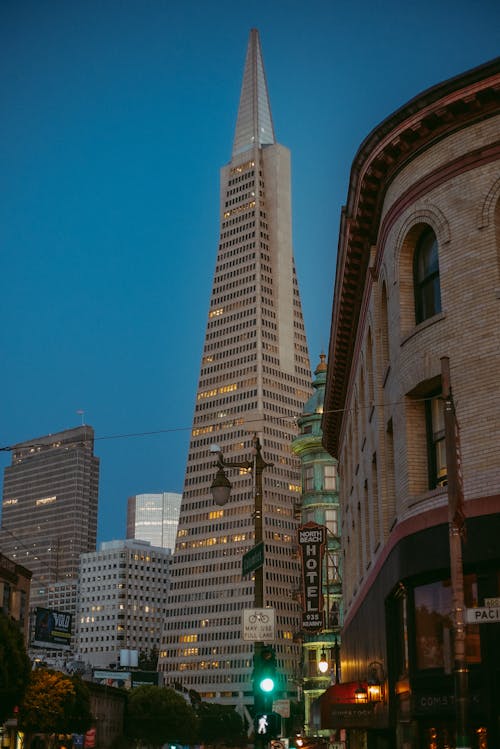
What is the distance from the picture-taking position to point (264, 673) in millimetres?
21500

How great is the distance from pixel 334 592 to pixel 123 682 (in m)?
87.4

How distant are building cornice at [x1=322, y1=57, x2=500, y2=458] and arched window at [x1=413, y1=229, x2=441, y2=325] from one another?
1.94m

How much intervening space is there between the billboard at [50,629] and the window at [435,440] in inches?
3784

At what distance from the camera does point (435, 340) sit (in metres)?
22.2

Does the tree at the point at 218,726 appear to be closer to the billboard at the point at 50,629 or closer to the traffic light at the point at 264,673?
the billboard at the point at 50,629

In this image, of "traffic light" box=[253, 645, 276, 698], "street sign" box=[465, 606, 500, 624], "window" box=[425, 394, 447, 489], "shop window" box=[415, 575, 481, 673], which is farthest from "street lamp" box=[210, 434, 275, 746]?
"street sign" box=[465, 606, 500, 624]

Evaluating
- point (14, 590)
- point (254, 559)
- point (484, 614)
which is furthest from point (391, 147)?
point (14, 590)

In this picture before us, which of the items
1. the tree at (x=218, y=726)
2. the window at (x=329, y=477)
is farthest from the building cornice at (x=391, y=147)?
the tree at (x=218, y=726)

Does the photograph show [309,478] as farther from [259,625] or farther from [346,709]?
[259,625]

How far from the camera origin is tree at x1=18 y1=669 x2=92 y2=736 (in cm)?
6719

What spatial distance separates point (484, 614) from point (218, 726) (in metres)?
150

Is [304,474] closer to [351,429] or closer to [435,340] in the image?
[351,429]

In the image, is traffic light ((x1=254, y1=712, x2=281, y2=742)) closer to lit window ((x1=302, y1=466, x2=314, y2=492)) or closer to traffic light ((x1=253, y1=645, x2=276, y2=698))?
traffic light ((x1=253, y1=645, x2=276, y2=698))

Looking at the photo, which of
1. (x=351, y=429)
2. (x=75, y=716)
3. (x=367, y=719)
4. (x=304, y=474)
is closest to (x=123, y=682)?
(x=304, y=474)
